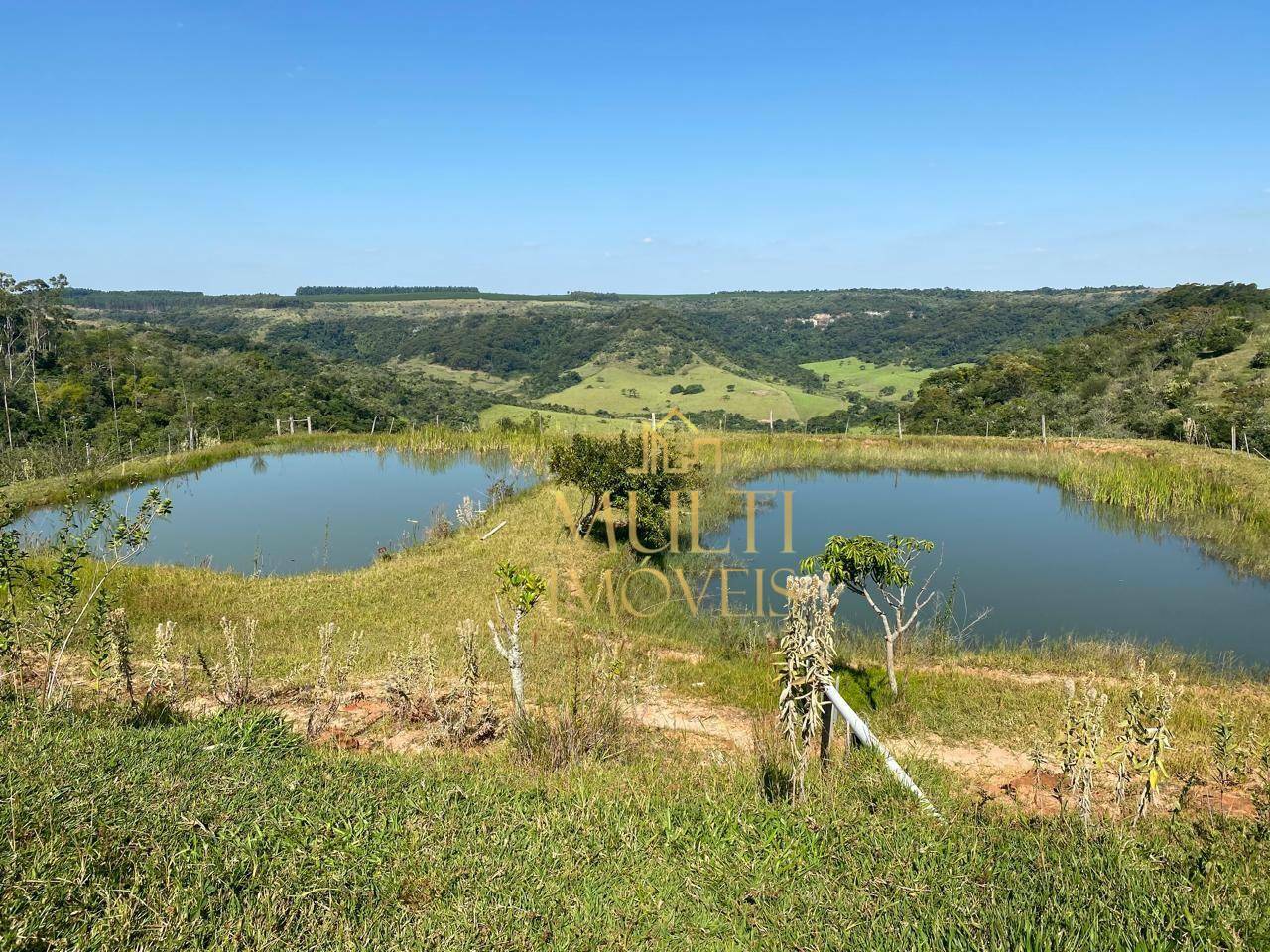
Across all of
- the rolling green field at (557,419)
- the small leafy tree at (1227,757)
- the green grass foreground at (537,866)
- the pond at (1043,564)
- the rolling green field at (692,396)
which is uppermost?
the rolling green field at (692,396)

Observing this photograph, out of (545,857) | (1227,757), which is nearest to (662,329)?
(1227,757)

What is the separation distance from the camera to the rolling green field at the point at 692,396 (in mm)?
44469

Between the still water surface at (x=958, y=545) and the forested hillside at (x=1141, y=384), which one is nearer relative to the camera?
the still water surface at (x=958, y=545)

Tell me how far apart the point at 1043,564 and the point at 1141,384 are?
71.8ft

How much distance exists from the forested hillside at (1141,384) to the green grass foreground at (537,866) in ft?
70.1

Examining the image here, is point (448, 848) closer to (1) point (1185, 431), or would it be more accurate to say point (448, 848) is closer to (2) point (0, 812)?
(2) point (0, 812)

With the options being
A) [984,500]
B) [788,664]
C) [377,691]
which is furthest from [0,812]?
[984,500]

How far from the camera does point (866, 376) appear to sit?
62.6 m

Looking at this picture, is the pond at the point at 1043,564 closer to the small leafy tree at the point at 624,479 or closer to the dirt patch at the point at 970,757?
the small leafy tree at the point at 624,479

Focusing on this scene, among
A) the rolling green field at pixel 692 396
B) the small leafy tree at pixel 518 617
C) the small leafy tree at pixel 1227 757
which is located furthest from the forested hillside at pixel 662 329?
the small leafy tree at pixel 1227 757

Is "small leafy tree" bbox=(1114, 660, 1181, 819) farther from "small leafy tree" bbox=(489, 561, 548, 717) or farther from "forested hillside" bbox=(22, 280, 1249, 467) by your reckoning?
"forested hillside" bbox=(22, 280, 1249, 467)

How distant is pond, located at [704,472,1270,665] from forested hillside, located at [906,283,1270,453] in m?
7.88

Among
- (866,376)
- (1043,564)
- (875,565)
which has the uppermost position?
(866,376)

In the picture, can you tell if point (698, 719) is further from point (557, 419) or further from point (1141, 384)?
point (1141, 384)
